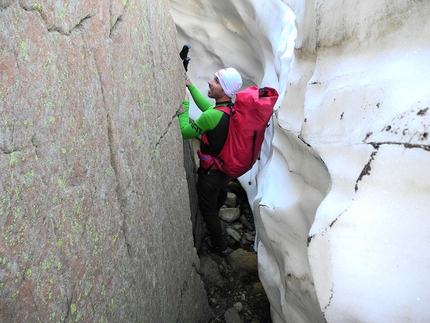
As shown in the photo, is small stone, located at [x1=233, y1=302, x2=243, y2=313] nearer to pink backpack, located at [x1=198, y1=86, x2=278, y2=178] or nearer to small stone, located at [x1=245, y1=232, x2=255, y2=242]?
small stone, located at [x1=245, y1=232, x2=255, y2=242]

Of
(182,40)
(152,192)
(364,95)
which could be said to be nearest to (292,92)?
(364,95)

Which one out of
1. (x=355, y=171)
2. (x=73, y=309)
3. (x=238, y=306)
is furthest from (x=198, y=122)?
(x=73, y=309)

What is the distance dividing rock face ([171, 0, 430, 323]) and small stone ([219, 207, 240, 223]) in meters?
1.22

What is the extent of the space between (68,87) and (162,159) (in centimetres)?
78

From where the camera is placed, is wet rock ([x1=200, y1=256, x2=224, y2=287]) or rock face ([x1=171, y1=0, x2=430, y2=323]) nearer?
rock face ([x1=171, y1=0, x2=430, y2=323])

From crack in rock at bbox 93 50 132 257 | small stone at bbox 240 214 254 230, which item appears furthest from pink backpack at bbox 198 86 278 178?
crack in rock at bbox 93 50 132 257

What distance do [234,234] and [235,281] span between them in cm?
57

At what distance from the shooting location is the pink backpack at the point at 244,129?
2314 mm

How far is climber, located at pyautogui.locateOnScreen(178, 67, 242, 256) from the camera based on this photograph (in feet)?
7.72

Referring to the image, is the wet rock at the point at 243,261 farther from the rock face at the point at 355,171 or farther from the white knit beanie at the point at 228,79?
the white knit beanie at the point at 228,79

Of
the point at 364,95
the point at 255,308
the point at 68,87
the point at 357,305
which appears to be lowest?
the point at 255,308

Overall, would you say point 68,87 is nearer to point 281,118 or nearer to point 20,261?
point 20,261

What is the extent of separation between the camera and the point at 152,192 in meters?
1.67

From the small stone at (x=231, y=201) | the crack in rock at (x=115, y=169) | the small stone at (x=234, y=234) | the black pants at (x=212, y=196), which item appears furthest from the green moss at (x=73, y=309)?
the small stone at (x=231, y=201)
